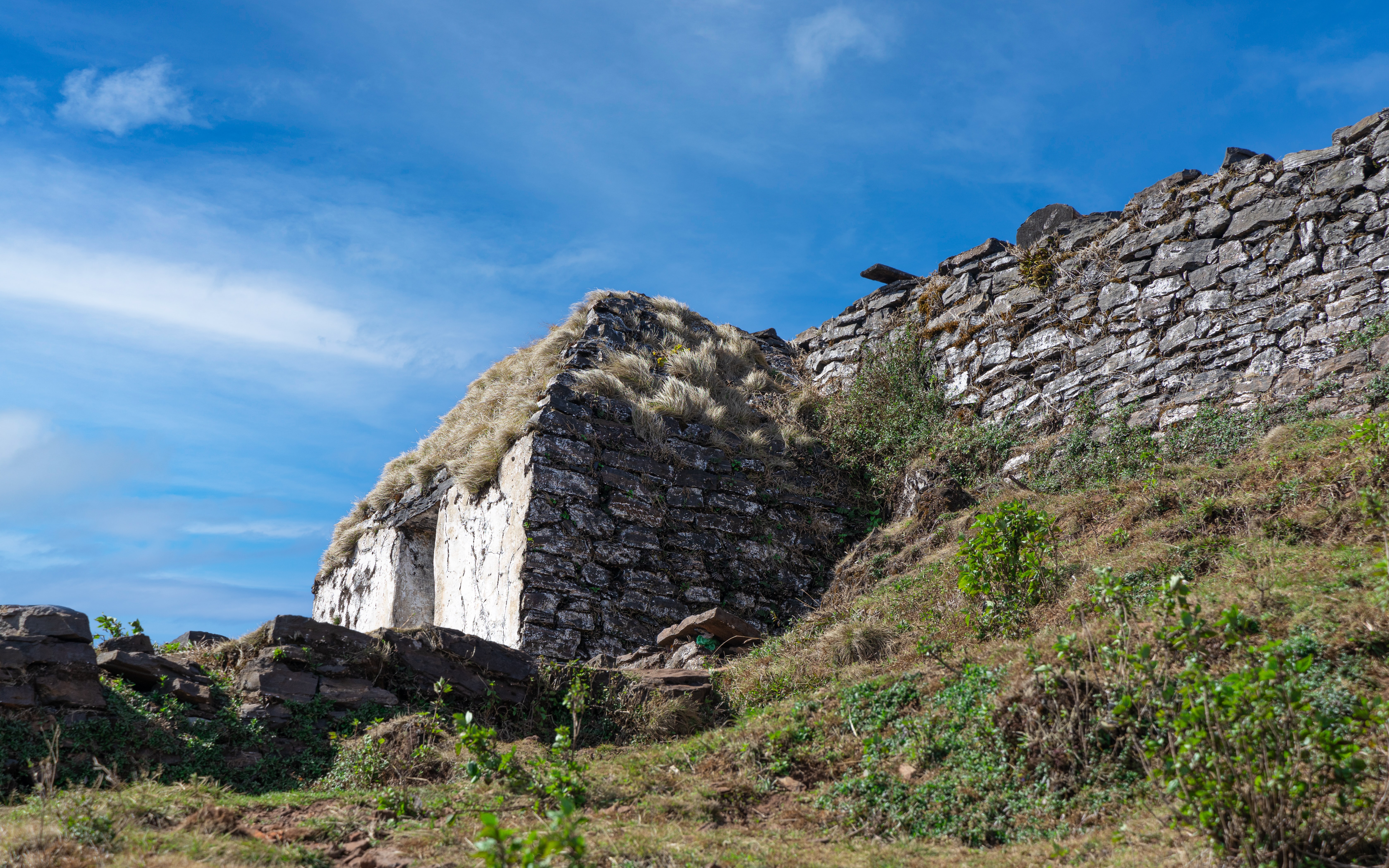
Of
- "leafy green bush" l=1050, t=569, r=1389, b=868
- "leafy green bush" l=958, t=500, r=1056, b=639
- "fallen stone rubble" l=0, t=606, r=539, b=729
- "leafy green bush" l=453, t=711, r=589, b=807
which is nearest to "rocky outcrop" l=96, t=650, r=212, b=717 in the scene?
"fallen stone rubble" l=0, t=606, r=539, b=729

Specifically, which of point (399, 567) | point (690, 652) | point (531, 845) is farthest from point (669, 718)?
point (399, 567)

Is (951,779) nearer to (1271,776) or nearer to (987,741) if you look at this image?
(987,741)

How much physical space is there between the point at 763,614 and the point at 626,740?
2.94 metres

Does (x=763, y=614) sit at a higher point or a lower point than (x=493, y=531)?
lower

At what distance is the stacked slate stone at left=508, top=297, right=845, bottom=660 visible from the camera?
8.41 metres

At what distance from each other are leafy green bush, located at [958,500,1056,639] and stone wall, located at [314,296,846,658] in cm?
261

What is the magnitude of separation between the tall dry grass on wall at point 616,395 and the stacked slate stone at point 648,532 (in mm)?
260

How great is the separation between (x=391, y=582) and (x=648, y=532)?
3482 mm

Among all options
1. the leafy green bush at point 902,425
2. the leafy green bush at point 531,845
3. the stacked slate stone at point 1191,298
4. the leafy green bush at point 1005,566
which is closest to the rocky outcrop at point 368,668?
the leafy green bush at point 531,845

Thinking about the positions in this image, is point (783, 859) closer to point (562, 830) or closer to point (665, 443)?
point (562, 830)

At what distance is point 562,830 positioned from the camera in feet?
11.0

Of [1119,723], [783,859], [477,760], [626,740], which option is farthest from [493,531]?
[1119,723]

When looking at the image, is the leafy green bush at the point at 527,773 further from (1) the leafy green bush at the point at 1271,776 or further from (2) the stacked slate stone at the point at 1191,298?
(2) the stacked slate stone at the point at 1191,298

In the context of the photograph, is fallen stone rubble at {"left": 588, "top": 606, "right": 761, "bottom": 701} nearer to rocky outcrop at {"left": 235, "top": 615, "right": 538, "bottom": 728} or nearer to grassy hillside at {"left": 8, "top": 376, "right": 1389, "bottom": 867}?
grassy hillside at {"left": 8, "top": 376, "right": 1389, "bottom": 867}
